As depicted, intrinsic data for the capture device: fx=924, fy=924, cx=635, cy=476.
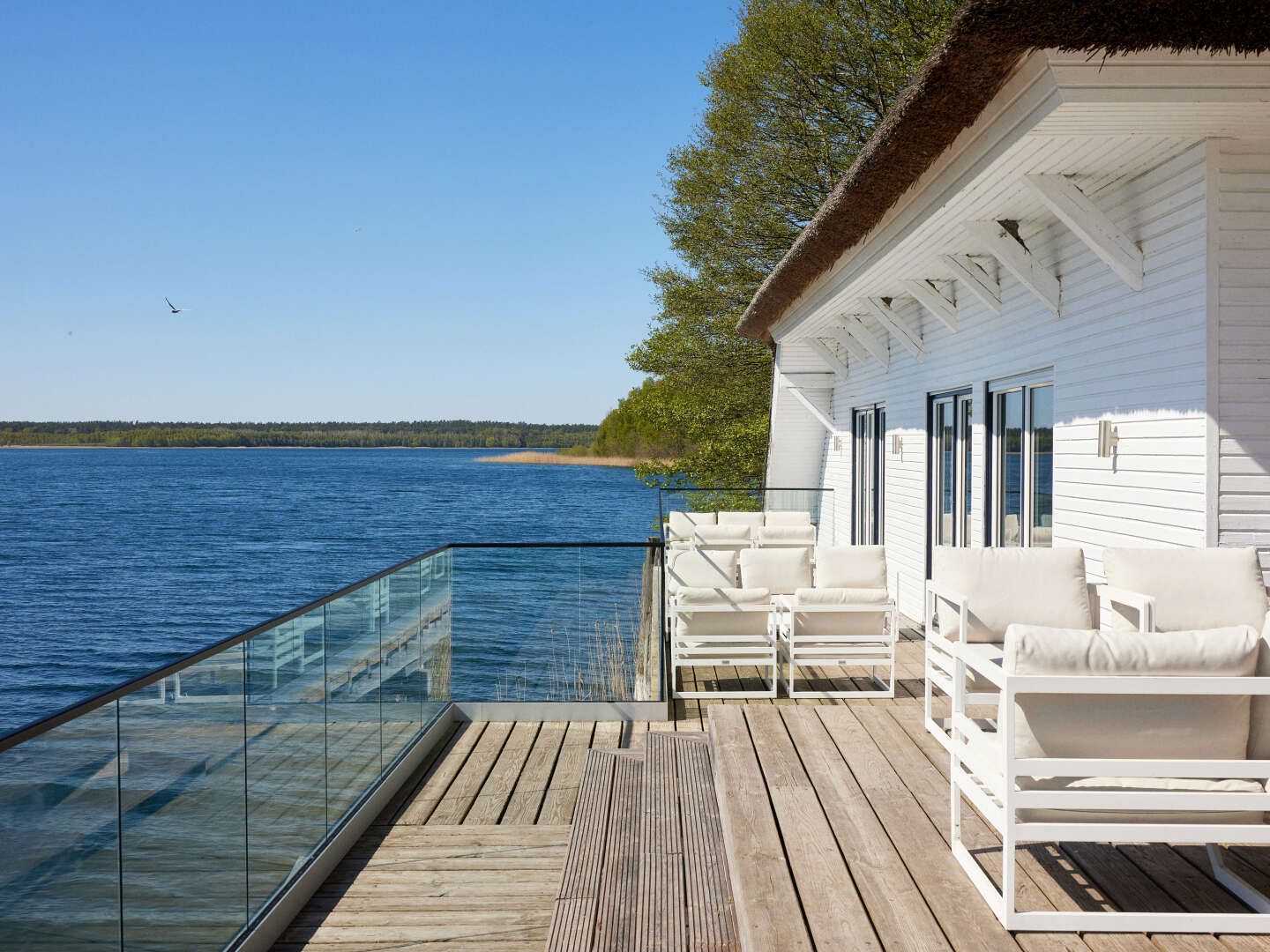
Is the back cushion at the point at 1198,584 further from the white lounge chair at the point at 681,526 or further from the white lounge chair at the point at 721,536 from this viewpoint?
the white lounge chair at the point at 681,526

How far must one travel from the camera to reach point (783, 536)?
812cm

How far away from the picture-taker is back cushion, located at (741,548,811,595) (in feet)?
19.8

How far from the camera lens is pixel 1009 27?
2670 mm

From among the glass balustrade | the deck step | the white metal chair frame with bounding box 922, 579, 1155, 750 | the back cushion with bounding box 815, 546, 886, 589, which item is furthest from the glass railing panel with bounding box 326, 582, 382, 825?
the back cushion with bounding box 815, 546, 886, 589

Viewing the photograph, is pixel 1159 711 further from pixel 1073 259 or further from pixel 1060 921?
→ pixel 1073 259

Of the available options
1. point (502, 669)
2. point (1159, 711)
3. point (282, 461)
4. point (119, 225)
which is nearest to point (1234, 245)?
point (1159, 711)

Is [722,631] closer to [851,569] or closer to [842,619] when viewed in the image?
[842,619]

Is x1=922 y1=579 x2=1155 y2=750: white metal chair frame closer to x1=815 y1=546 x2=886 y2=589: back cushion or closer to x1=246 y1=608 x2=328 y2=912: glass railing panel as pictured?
x1=815 y1=546 x2=886 y2=589: back cushion

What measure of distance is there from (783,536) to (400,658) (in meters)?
4.31

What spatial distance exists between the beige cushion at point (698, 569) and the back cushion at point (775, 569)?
0.12 meters

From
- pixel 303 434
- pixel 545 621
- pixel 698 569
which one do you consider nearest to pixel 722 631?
pixel 698 569

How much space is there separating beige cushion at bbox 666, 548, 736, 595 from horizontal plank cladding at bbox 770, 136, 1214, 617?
195 centimetres

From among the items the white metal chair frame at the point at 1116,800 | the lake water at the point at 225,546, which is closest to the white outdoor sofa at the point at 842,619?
the lake water at the point at 225,546

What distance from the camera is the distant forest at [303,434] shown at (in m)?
69.6
